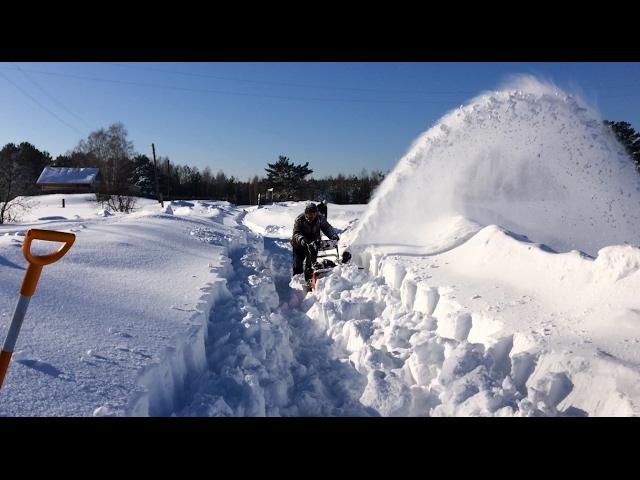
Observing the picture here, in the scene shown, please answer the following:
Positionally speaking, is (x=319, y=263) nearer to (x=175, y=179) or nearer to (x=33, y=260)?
(x=33, y=260)

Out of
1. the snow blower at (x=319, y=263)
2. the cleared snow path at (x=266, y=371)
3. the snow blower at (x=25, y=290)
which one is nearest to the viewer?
the snow blower at (x=25, y=290)

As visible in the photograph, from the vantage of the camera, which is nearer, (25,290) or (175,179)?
(25,290)

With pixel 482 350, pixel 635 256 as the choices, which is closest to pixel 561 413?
pixel 482 350

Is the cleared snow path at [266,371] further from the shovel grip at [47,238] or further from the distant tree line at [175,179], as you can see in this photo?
the distant tree line at [175,179]

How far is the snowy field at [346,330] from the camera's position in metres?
2.98

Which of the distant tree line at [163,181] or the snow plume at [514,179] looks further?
the distant tree line at [163,181]

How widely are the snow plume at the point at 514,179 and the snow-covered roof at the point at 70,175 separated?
91.7ft

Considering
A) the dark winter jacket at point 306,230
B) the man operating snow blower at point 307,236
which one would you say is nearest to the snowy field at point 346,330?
the man operating snow blower at point 307,236

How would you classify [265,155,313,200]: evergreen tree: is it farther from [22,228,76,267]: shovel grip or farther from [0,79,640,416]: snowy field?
[22,228,76,267]: shovel grip

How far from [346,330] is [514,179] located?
9.24 meters

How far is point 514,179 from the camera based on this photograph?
12.1m

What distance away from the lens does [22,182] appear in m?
19.8

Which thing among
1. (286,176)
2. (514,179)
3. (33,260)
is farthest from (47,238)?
(286,176)

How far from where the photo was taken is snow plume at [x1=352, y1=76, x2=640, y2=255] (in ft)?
31.5
